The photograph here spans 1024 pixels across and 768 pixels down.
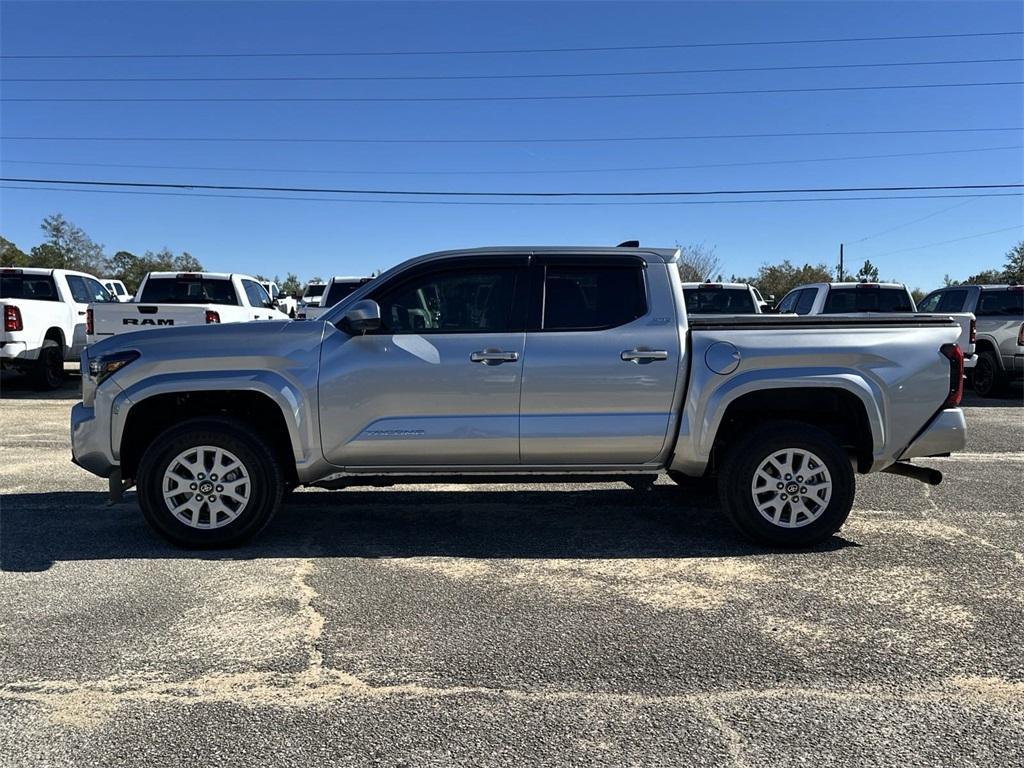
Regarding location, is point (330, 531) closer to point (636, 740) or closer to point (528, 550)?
point (528, 550)

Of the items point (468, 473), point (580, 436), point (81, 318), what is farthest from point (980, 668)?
point (81, 318)

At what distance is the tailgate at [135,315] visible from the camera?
39.9 feet

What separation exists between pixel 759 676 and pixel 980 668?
38.5 inches

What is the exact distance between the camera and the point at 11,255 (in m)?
53.4

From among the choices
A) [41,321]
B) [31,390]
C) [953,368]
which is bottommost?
[31,390]

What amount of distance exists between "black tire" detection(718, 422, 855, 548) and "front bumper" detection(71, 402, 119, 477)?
391 centimetres

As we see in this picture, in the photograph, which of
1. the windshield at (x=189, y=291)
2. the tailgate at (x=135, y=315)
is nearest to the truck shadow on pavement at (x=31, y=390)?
the tailgate at (x=135, y=315)

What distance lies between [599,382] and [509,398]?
1.90 feet

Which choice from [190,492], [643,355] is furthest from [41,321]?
[643,355]

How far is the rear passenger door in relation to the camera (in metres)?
5.04

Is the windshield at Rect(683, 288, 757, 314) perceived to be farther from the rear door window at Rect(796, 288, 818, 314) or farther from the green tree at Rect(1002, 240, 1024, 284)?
the green tree at Rect(1002, 240, 1024, 284)

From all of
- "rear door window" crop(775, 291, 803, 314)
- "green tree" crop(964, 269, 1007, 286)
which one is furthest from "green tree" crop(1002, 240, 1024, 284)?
"rear door window" crop(775, 291, 803, 314)

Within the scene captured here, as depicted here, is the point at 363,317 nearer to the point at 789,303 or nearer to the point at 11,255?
the point at 789,303

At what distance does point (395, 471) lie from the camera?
5.16m
